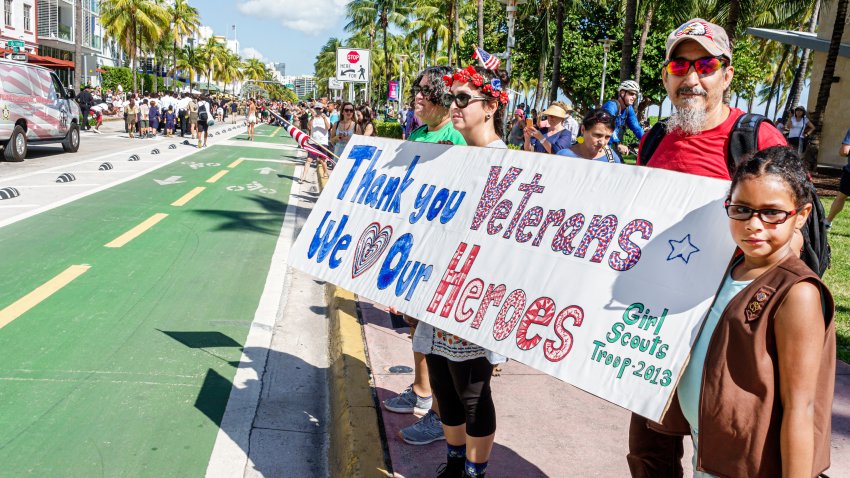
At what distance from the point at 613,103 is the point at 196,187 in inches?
348

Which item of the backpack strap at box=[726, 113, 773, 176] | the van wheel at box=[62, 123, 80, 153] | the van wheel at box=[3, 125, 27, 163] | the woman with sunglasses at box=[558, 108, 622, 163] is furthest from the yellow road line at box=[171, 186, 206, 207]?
the backpack strap at box=[726, 113, 773, 176]

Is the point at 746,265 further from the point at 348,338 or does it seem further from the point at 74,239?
the point at 74,239

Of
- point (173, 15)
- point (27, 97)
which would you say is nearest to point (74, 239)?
point (27, 97)

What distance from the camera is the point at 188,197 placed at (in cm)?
1204

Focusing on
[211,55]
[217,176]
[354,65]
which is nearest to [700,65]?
[217,176]

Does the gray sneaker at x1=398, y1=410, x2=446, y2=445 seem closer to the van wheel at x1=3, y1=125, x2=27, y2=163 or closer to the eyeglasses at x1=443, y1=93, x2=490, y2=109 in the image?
the eyeglasses at x1=443, y1=93, x2=490, y2=109

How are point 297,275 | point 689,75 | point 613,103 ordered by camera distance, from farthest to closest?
point 297,275, point 613,103, point 689,75

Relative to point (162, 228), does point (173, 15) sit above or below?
above

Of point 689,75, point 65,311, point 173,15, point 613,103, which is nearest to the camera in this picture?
point 689,75

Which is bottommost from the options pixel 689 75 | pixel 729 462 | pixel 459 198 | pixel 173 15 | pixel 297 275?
pixel 297 275

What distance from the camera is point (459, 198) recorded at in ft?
9.92

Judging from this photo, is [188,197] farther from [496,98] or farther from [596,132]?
[496,98]

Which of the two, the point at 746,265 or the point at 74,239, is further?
the point at 74,239

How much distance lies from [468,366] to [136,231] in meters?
7.19
